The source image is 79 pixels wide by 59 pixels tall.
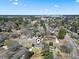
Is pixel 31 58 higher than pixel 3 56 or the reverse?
the reverse

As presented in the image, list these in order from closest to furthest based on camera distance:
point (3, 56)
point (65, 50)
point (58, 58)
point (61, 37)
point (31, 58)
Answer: point (3, 56) < point (58, 58) < point (31, 58) < point (65, 50) < point (61, 37)

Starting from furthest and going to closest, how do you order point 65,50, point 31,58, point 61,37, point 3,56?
point 61,37, point 65,50, point 31,58, point 3,56

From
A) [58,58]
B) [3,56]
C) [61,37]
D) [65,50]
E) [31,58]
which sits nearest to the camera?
[3,56]

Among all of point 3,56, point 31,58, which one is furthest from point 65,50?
point 3,56

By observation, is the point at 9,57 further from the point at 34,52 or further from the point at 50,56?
the point at 34,52

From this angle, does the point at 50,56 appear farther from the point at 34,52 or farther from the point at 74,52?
the point at 34,52

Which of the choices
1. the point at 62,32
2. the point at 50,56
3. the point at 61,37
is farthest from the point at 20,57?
the point at 62,32

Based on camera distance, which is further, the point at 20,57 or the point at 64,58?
the point at 64,58

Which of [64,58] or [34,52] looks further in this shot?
[34,52]
